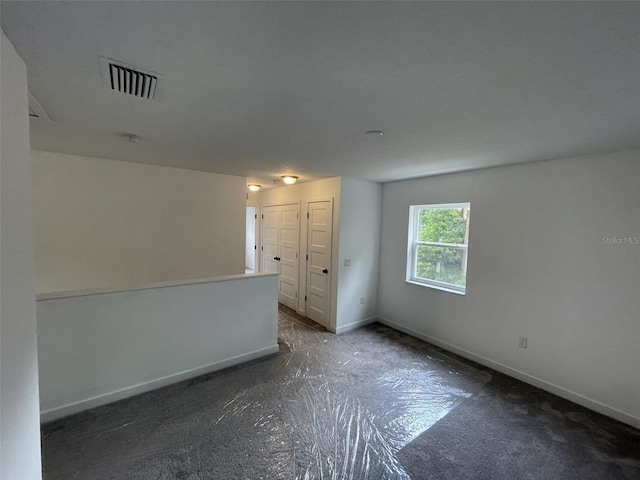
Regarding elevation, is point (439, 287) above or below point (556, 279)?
below

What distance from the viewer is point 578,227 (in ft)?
8.48

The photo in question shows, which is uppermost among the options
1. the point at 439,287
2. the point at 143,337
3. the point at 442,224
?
the point at 442,224

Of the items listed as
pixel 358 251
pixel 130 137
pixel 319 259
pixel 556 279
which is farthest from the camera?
pixel 319 259

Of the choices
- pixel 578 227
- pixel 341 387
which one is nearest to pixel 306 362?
pixel 341 387

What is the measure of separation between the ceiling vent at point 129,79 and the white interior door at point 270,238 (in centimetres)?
392

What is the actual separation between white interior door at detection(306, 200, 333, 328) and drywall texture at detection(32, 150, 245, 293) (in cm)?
114

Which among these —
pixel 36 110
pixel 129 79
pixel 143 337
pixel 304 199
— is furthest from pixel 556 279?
pixel 36 110

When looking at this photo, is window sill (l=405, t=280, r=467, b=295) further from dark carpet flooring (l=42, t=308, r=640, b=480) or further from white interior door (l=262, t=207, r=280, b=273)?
white interior door (l=262, t=207, r=280, b=273)

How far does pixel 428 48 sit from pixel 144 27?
3.56 feet

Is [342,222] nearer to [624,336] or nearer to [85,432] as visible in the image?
[624,336]

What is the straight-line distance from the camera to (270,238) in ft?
18.9

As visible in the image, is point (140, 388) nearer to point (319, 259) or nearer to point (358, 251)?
point (319, 259)

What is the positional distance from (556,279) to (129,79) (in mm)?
3780

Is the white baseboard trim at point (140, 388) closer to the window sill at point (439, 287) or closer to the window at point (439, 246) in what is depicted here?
the window sill at point (439, 287)
